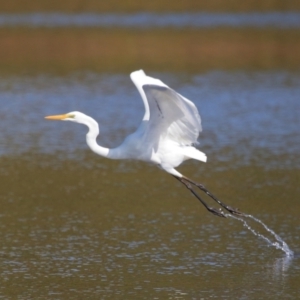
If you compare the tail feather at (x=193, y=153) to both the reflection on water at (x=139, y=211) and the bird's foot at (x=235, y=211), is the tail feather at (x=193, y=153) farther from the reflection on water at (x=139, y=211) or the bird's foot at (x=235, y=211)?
the reflection on water at (x=139, y=211)

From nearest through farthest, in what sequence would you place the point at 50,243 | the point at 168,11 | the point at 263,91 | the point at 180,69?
1. the point at 50,243
2. the point at 263,91
3. the point at 180,69
4. the point at 168,11

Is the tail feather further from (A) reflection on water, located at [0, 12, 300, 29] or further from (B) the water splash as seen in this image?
(A) reflection on water, located at [0, 12, 300, 29]

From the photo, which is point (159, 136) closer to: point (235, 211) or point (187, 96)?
point (235, 211)

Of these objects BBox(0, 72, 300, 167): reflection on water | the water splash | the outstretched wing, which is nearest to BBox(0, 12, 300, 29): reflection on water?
BBox(0, 72, 300, 167): reflection on water

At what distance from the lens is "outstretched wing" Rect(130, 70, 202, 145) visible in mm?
8375

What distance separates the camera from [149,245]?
9.41m

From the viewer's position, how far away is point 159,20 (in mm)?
40625

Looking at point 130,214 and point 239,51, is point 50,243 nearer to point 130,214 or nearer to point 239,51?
point 130,214

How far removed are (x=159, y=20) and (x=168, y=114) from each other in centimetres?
3204

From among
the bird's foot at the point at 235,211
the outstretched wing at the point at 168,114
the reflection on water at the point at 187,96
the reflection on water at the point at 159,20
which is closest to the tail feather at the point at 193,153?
the outstretched wing at the point at 168,114

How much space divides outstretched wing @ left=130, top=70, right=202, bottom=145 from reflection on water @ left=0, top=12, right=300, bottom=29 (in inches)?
1047

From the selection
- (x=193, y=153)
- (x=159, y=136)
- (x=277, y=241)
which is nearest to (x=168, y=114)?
(x=159, y=136)

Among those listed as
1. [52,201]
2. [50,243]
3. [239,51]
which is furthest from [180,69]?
[50,243]

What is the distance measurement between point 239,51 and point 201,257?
22137 mm
